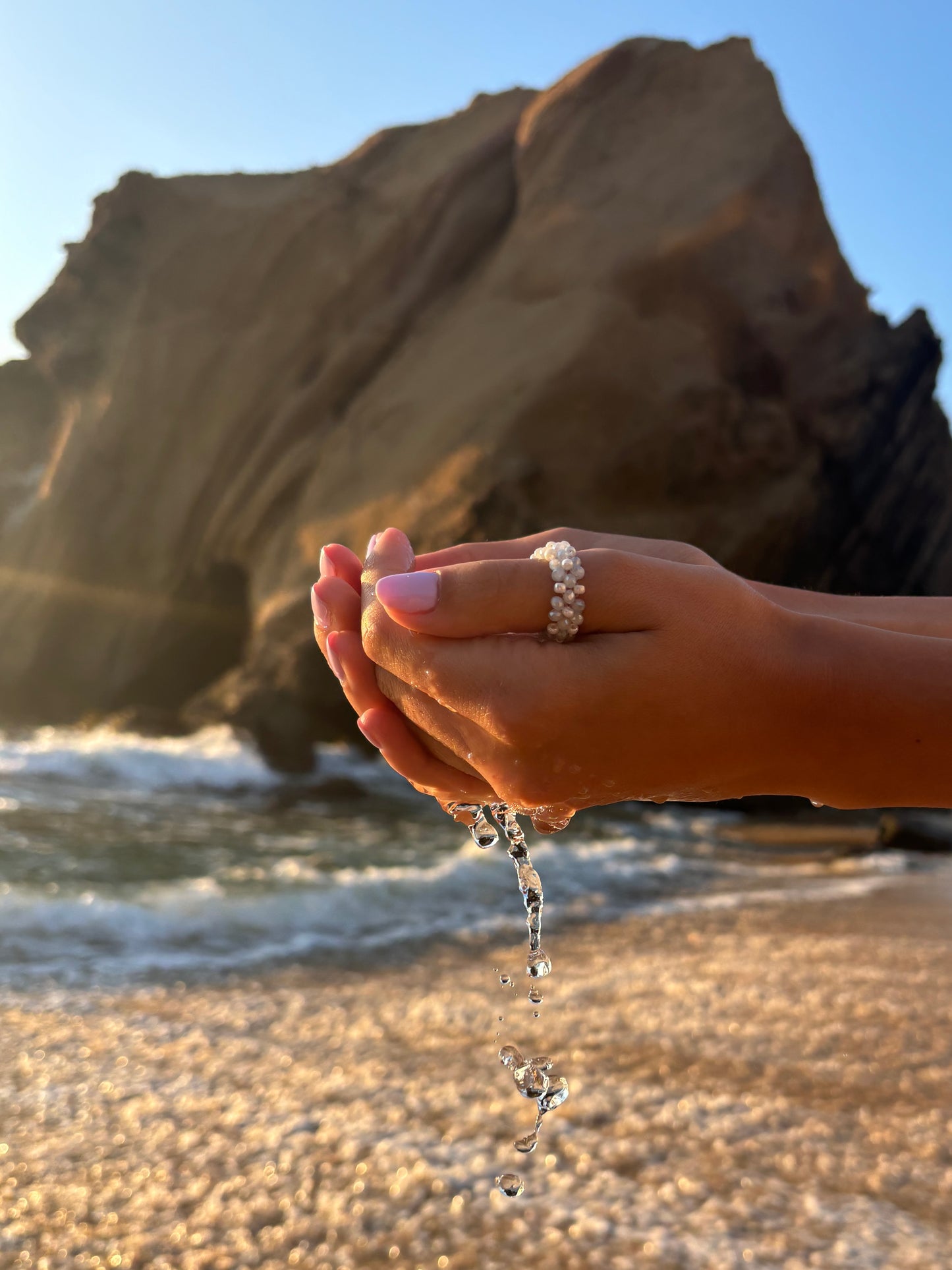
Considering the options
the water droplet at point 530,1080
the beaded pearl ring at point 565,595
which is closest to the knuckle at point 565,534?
the beaded pearl ring at point 565,595

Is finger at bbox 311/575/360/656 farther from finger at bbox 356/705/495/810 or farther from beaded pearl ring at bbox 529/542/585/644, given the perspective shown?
beaded pearl ring at bbox 529/542/585/644

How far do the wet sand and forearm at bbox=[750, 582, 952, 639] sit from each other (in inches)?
36.7

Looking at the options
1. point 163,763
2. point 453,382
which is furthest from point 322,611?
point 453,382

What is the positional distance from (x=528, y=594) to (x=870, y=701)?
41 cm

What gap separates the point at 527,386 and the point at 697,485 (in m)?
2.17

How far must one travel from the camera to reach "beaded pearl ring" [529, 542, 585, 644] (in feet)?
3.33

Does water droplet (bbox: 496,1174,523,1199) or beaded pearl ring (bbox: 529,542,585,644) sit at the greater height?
beaded pearl ring (bbox: 529,542,585,644)

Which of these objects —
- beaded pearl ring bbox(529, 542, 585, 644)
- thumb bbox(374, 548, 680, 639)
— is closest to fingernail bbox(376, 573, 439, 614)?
thumb bbox(374, 548, 680, 639)

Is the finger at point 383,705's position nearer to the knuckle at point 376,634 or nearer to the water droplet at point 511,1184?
the knuckle at point 376,634

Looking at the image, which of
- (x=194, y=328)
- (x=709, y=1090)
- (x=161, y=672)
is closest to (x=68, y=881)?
(x=709, y=1090)

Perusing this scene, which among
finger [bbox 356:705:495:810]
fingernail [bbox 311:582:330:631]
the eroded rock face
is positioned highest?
the eroded rock face

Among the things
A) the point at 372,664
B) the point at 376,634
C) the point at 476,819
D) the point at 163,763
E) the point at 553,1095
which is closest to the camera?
the point at 376,634

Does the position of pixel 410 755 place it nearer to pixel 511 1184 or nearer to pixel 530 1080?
pixel 511 1184

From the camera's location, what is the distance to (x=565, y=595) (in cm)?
102
